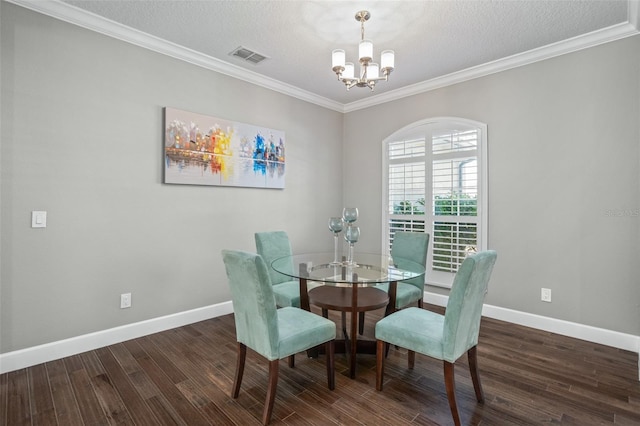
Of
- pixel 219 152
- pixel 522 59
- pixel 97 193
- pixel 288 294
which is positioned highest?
pixel 522 59

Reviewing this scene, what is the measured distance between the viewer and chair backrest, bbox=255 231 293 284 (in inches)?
125

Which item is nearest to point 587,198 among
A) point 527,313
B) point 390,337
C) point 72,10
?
point 527,313

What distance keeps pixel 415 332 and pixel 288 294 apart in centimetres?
118

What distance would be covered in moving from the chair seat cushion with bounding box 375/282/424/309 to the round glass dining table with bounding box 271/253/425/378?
0.35ft

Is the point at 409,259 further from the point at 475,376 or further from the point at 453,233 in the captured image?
the point at 475,376

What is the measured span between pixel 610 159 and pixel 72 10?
467cm

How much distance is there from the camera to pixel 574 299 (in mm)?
3096

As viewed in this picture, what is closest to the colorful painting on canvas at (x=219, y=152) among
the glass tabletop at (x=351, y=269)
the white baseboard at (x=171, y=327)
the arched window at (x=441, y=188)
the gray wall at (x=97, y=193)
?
the gray wall at (x=97, y=193)

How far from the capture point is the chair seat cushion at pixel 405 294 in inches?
109

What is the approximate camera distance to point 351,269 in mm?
2635

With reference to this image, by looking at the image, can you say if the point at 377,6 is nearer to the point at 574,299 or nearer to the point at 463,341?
the point at 463,341

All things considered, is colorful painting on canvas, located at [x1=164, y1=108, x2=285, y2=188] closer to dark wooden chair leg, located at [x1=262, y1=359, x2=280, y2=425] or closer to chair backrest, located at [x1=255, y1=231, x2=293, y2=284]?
chair backrest, located at [x1=255, y1=231, x2=293, y2=284]

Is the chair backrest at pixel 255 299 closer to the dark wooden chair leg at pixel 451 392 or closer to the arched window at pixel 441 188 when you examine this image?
the dark wooden chair leg at pixel 451 392

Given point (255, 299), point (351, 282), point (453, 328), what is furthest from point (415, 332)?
point (255, 299)
